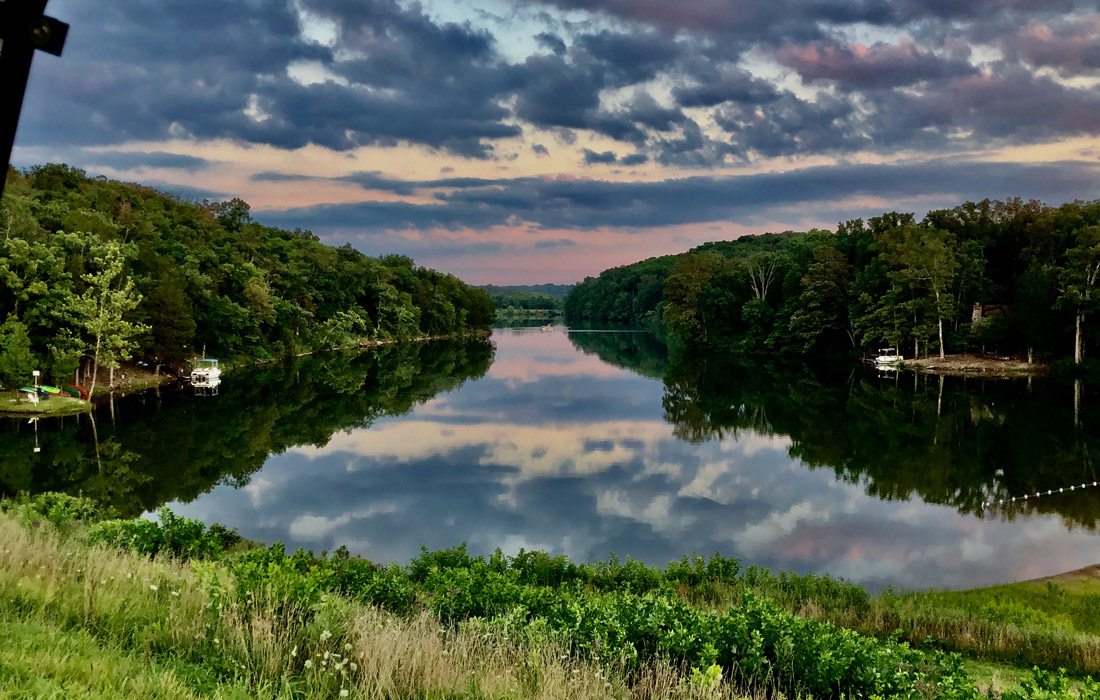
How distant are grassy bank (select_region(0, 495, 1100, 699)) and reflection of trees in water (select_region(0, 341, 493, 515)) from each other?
56.3ft

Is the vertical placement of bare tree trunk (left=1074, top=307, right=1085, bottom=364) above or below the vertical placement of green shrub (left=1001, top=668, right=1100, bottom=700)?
above

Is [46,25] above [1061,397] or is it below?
above

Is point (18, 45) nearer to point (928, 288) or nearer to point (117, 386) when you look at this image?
point (117, 386)

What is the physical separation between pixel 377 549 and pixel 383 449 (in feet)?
47.7

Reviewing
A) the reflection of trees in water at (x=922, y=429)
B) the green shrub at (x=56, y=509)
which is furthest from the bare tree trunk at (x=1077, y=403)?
the green shrub at (x=56, y=509)

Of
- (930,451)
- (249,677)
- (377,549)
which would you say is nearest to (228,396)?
(377,549)

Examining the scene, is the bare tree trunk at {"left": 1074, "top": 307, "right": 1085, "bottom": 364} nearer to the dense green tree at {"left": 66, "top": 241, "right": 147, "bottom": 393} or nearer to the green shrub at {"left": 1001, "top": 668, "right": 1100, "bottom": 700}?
the green shrub at {"left": 1001, "top": 668, "right": 1100, "bottom": 700}

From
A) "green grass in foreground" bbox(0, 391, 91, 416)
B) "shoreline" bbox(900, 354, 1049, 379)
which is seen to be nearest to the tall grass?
"green grass in foreground" bbox(0, 391, 91, 416)

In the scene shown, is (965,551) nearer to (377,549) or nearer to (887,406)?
(377,549)

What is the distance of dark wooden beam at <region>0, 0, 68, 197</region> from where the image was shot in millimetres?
3357

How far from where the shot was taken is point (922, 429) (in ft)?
118

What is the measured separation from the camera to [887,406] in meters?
43.3

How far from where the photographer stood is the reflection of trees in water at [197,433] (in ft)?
84.0

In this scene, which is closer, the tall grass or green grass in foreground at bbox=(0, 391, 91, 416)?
the tall grass
